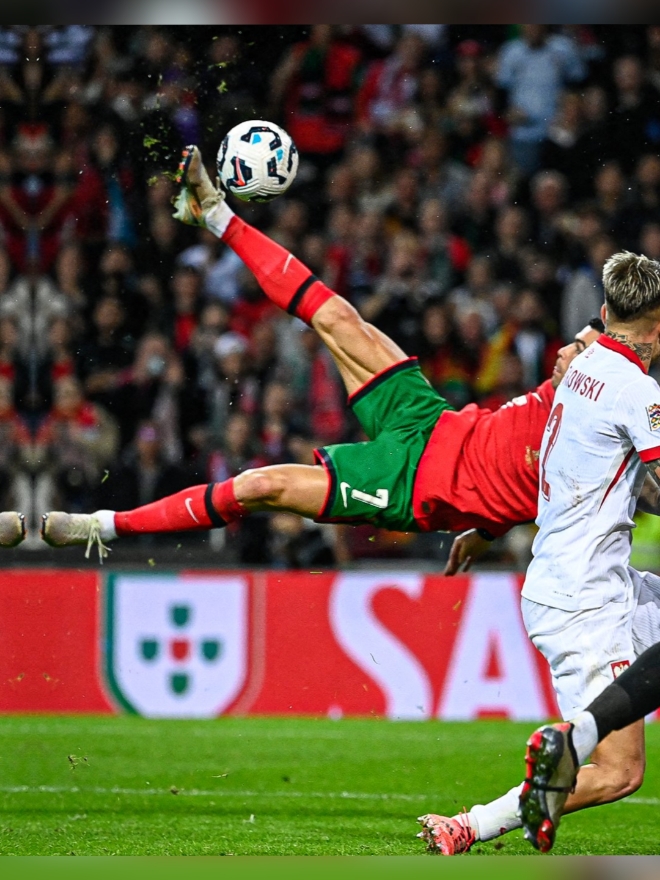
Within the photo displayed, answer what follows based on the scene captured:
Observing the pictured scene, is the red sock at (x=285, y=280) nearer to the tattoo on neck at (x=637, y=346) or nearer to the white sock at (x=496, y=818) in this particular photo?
the tattoo on neck at (x=637, y=346)

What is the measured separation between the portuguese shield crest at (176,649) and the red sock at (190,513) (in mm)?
3745

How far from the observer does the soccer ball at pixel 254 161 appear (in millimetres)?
6301

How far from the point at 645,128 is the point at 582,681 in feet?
29.3

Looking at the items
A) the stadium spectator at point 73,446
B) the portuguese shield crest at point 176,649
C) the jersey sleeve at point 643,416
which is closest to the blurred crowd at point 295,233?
the stadium spectator at point 73,446

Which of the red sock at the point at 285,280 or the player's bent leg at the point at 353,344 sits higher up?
the red sock at the point at 285,280

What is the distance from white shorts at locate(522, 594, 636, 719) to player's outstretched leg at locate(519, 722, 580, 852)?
64 cm

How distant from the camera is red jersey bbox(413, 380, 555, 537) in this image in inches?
222

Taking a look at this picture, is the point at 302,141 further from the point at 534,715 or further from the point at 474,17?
the point at 534,715

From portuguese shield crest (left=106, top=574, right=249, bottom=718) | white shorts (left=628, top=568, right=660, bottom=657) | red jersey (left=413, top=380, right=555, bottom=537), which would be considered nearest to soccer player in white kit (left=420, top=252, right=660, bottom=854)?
white shorts (left=628, top=568, right=660, bottom=657)

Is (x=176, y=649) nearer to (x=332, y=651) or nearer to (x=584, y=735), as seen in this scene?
(x=332, y=651)

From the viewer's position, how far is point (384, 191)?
12.4 m

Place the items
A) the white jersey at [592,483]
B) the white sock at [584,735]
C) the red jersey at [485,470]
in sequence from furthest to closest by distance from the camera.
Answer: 1. the red jersey at [485,470]
2. the white jersey at [592,483]
3. the white sock at [584,735]

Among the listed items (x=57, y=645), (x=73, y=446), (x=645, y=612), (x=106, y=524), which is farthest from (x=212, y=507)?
(x=73, y=446)

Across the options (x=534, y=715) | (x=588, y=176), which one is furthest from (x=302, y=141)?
(x=534, y=715)
